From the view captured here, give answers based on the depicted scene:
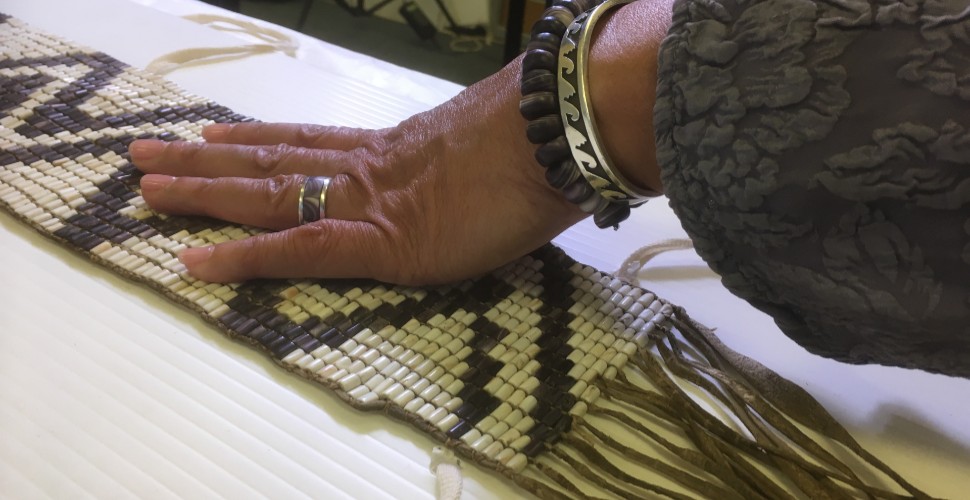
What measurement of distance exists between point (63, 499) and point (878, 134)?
0.52 metres

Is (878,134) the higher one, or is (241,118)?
(878,134)

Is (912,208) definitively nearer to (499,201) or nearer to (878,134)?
(878,134)

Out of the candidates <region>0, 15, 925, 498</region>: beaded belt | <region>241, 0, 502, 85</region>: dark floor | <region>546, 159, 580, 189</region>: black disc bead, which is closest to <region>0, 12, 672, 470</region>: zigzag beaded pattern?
<region>0, 15, 925, 498</region>: beaded belt

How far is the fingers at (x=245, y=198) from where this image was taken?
0.68 m

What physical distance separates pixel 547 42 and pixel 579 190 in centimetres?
12

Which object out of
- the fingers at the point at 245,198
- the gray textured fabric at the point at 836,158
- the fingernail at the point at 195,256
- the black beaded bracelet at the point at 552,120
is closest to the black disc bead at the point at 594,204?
the black beaded bracelet at the point at 552,120

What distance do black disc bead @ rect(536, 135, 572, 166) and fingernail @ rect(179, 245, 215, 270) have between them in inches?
11.6

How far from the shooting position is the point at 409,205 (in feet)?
2.18

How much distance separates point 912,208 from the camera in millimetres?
403

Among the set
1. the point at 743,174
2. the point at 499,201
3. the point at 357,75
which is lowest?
the point at 357,75

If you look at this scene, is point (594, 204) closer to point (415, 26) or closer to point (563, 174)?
point (563, 174)

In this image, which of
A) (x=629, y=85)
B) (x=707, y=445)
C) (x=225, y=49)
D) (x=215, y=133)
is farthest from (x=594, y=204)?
(x=225, y=49)

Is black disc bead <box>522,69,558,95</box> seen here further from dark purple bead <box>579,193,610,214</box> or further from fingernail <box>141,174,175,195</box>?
fingernail <box>141,174,175,195</box>

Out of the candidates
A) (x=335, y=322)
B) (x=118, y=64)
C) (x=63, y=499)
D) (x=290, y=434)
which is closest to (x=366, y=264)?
(x=335, y=322)
